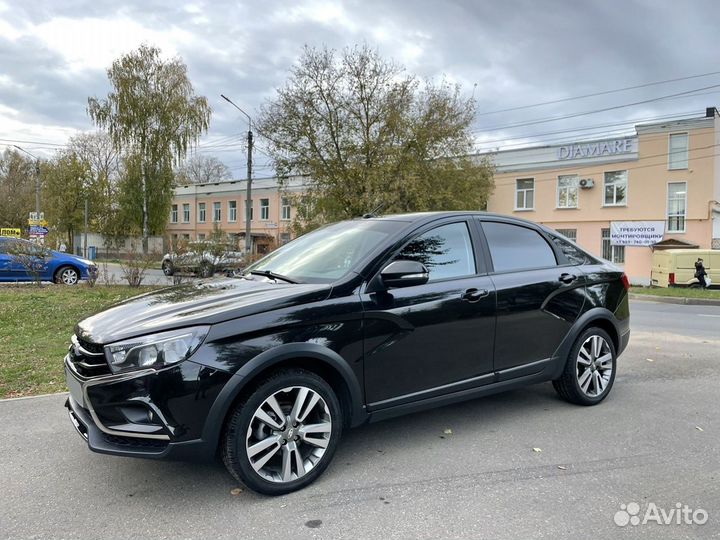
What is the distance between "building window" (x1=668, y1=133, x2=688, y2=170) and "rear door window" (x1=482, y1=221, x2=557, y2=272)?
2803 centimetres

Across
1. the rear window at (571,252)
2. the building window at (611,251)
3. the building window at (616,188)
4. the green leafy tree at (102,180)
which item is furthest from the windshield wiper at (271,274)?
the green leafy tree at (102,180)

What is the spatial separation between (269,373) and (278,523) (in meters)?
0.80

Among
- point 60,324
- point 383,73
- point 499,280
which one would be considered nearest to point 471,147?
point 383,73

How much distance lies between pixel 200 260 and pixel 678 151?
2655 cm

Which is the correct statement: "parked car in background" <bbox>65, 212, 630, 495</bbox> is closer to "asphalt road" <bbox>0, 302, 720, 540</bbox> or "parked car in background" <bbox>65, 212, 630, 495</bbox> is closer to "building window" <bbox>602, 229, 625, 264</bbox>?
"asphalt road" <bbox>0, 302, 720, 540</bbox>

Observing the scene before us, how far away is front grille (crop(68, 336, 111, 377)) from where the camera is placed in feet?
9.70

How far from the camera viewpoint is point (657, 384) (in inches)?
218

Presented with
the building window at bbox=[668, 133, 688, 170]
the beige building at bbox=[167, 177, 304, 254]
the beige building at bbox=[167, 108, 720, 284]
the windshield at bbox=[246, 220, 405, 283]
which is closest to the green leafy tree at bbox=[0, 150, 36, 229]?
the beige building at bbox=[167, 177, 304, 254]

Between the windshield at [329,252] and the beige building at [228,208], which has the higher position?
the beige building at [228,208]

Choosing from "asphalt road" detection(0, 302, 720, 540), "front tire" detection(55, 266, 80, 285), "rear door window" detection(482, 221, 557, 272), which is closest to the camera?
"asphalt road" detection(0, 302, 720, 540)

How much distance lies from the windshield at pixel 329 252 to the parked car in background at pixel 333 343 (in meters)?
0.02

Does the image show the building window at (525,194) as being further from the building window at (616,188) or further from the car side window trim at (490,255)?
the car side window trim at (490,255)

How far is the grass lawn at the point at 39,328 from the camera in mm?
5535

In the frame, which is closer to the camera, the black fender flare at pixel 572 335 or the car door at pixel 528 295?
the car door at pixel 528 295
